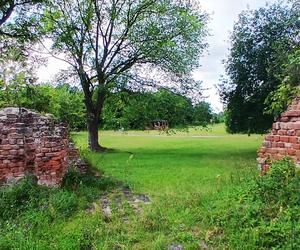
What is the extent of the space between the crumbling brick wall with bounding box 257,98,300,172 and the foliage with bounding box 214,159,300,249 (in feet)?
1.23

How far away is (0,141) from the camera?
8422mm

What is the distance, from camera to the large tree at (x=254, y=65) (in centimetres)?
1822

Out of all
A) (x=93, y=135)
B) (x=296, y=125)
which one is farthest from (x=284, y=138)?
(x=93, y=135)

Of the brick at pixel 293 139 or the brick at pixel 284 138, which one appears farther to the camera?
the brick at pixel 284 138

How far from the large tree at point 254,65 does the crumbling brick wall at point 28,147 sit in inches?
473

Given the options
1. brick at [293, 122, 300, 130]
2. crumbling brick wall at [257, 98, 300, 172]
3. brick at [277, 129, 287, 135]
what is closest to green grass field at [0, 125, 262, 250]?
crumbling brick wall at [257, 98, 300, 172]

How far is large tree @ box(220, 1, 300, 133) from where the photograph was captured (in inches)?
717

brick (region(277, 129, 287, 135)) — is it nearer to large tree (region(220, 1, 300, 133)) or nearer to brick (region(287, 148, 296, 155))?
brick (region(287, 148, 296, 155))

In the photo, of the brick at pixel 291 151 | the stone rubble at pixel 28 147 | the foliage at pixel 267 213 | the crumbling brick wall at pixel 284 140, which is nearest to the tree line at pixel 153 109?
the stone rubble at pixel 28 147

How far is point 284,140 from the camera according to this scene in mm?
6559

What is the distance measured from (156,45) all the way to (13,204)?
54.3 feet

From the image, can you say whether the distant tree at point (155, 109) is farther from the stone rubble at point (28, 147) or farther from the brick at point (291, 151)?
the brick at point (291, 151)

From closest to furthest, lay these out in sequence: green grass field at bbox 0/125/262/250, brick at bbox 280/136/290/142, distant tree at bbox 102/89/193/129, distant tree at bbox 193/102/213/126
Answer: green grass field at bbox 0/125/262/250
brick at bbox 280/136/290/142
distant tree at bbox 102/89/193/129
distant tree at bbox 193/102/213/126

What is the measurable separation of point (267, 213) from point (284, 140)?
5.62ft
